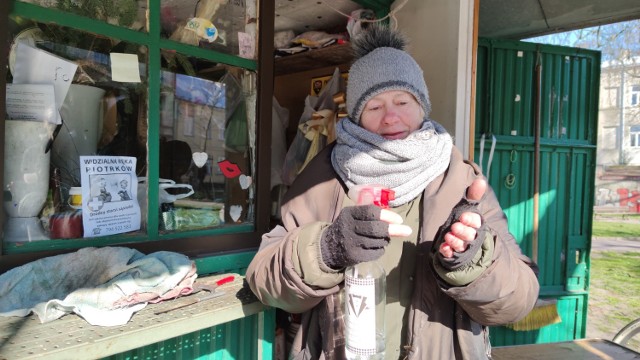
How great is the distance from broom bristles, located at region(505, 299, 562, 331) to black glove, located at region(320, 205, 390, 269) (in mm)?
3576

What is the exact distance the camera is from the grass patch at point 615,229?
44.1 ft

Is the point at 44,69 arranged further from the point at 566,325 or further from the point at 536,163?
the point at 566,325

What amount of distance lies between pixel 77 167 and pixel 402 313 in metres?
1.46

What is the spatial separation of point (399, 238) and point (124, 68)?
141 centimetres

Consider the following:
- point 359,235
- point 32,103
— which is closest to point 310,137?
point 32,103

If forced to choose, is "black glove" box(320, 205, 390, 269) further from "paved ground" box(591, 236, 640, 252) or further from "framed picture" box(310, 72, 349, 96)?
"paved ground" box(591, 236, 640, 252)

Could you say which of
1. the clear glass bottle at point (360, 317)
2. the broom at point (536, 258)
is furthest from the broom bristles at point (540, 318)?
the clear glass bottle at point (360, 317)

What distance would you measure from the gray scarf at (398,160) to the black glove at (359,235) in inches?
12.9

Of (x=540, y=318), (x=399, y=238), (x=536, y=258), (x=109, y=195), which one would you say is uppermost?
(x=109, y=195)

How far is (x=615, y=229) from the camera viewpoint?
14.4 metres

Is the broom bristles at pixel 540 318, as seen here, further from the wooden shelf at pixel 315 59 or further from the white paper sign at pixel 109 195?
the white paper sign at pixel 109 195

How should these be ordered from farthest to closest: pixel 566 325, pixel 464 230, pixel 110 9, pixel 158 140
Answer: pixel 566 325
pixel 158 140
pixel 110 9
pixel 464 230

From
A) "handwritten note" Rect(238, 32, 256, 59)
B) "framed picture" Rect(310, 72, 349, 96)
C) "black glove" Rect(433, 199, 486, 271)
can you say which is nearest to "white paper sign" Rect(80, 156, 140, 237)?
"handwritten note" Rect(238, 32, 256, 59)

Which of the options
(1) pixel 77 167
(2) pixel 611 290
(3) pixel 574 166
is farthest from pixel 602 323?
(1) pixel 77 167
